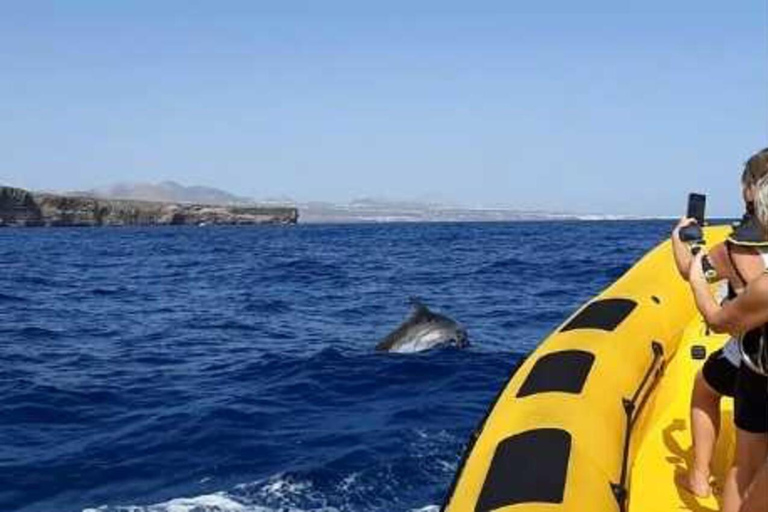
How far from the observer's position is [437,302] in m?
18.1

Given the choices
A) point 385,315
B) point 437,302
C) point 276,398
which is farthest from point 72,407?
point 437,302

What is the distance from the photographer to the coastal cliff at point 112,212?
114500 mm

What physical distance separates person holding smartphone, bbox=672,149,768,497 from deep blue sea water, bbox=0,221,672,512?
2427 mm

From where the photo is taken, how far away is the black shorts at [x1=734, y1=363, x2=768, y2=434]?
3498mm

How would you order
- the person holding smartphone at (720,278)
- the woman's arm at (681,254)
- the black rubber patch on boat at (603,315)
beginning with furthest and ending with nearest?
the black rubber patch on boat at (603,315)
the woman's arm at (681,254)
the person holding smartphone at (720,278)

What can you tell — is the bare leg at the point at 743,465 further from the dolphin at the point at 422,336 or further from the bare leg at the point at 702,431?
the dolphin at the point at 422,336

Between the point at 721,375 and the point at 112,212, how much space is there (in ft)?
422

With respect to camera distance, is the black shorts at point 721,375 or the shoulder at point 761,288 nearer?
the shoulder at point 761,288

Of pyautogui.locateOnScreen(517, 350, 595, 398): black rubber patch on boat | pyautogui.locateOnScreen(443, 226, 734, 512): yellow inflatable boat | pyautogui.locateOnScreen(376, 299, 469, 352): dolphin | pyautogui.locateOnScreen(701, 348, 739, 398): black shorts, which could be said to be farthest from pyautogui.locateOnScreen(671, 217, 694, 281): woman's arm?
pyautogui.locateOnScreen(376, 299, 469, 352): dolphin

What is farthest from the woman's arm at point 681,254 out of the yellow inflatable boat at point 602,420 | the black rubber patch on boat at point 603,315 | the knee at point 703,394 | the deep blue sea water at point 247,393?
the deep blue sea water at point 247,393

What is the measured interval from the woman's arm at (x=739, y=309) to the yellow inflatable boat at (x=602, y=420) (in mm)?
860

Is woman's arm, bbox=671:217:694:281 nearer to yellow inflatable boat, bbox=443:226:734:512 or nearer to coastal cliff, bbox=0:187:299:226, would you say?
yellow inflatable boat, bbox=443:226:734:512

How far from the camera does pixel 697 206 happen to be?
175 inches

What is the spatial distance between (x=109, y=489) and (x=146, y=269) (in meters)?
24.3
